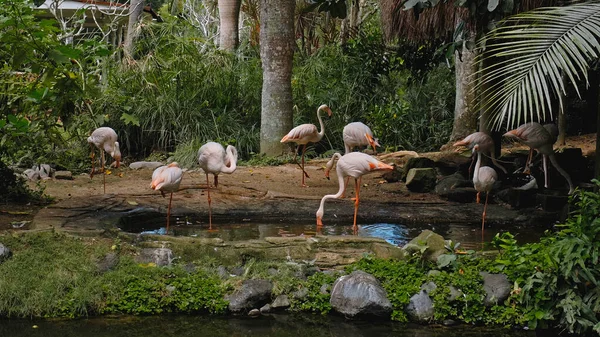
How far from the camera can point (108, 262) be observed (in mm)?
5957

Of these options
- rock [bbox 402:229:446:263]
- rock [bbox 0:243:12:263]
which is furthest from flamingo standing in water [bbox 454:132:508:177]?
rock [bbox 0:243:12:263]

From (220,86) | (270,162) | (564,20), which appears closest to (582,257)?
(564,20)

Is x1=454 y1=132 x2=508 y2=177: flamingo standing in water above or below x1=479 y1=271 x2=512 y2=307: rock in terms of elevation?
above

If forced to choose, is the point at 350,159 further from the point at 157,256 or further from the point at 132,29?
the point at 132,29

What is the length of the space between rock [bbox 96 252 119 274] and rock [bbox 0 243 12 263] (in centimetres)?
69

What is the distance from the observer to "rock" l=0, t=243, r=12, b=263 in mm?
5910

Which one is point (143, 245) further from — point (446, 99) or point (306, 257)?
point (446, 99)

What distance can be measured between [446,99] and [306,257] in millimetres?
9053

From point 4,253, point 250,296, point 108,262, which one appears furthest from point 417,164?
point 4,253

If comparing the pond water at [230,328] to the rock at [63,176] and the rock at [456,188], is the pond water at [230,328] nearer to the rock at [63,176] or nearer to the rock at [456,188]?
the rock at [456,188]

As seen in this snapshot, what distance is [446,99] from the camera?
14.6 m

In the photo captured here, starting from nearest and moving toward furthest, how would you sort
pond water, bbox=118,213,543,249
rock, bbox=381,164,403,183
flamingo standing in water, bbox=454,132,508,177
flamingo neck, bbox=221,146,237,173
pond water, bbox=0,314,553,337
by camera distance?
1. pond water, bbox=0,314,553,337
2. pond water, bbox=118,213,543,249
3. flamingo neck, bbox=221,146,237,173
4. flamingo standing in water, bbox=454,132,508,177
5. rock, bbox=381,164,403,183

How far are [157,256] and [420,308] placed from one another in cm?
210

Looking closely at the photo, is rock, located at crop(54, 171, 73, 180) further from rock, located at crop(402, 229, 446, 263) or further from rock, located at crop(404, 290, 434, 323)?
rock, located at crop(404, 290, 434, 323)
